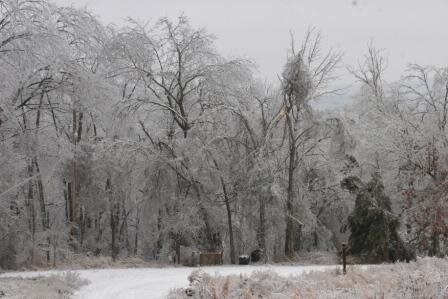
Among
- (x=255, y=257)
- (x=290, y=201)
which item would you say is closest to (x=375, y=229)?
(x=290, y=201)

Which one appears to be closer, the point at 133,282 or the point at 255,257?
the point at 133,282

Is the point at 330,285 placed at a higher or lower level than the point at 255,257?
lower

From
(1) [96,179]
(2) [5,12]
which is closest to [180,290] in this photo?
(2) [5,12]

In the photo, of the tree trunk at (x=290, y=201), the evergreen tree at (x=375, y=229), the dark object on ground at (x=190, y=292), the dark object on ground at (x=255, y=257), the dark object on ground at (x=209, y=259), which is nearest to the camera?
the dark object on ground at (x=190, y=292)

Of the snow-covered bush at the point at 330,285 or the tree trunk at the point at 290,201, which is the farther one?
the tree trunk at the point at 290,201

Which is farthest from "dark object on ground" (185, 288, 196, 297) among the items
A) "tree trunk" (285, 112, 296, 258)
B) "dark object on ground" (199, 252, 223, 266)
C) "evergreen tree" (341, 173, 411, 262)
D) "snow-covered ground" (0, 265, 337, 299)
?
"tree trunk" (285, 112, 296, 258)

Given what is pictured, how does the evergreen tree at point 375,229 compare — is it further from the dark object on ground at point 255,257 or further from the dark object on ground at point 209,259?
the dark object on ground at point 209,259

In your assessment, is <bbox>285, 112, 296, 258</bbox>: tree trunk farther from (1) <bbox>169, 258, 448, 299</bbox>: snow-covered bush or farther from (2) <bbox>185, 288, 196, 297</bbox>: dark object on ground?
(2) <bbox>185, 288, 196, 297</bbox>: dark object on ground

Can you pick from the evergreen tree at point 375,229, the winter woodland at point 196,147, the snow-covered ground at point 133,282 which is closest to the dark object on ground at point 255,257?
the winter woodland at point 196,147

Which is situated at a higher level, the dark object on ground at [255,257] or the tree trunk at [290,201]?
the tree trunk at [290,201]

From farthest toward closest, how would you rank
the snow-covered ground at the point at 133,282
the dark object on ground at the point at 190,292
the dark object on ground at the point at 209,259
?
the dark object on ground at the point at 209,259 < the snow-covered ground at the point at 133,282 < the dark object on ground at the point at 190,292

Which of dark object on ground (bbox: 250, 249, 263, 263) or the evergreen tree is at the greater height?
the evergreen tree

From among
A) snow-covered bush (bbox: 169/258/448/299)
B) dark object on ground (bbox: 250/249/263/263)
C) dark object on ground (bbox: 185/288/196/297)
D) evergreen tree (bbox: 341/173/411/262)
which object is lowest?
dark object on ground (bbox: 185/288/196/297)

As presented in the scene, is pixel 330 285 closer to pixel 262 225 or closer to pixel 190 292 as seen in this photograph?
pixel 190 292
